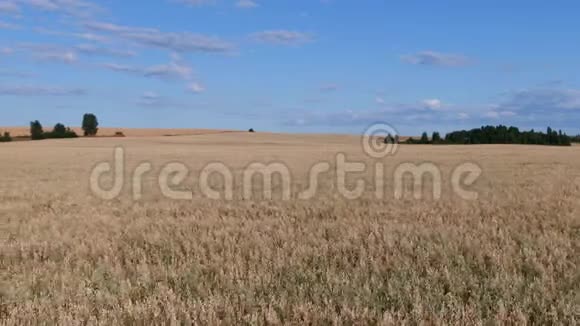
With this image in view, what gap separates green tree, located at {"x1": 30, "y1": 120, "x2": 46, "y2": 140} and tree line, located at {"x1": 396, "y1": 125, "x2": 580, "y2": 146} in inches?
2806

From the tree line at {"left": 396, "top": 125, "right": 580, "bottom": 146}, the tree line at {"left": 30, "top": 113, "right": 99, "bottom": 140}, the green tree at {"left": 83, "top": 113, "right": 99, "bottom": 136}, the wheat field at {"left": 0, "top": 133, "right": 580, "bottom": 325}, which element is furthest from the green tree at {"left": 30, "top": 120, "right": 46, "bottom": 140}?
the wheat field at {"left": 0, "top": 133, "right": 580, "bottom": 325}

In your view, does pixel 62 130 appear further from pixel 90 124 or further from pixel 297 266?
pixel 297 266

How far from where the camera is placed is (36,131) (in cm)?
11200

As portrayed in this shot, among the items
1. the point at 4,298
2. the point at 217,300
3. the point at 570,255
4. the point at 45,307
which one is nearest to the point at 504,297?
the point at 570,255

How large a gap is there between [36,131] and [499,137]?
95.0 metres

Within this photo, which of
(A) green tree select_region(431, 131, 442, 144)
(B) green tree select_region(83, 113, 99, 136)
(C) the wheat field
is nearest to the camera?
(C) the wheat field

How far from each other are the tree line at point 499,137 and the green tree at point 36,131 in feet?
234

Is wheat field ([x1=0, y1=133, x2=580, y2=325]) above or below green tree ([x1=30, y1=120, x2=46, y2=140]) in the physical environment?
below

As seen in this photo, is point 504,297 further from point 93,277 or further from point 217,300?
point 93,277

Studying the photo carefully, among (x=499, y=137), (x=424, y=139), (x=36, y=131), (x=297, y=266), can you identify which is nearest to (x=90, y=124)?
(x=36, y=131)

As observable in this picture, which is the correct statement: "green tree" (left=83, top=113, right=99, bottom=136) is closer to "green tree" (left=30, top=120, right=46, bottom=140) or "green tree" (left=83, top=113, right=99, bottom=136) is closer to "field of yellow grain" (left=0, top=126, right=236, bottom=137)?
"field of yellow grain" (left=0, top=126, right=236, bottom=137)

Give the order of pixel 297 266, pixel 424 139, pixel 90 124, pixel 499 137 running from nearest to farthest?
pixel 297 266
pixel 424 139
pixel 499 137
pixel 90 124

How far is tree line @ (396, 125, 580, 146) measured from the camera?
104831mm

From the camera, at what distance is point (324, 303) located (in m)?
5.39
